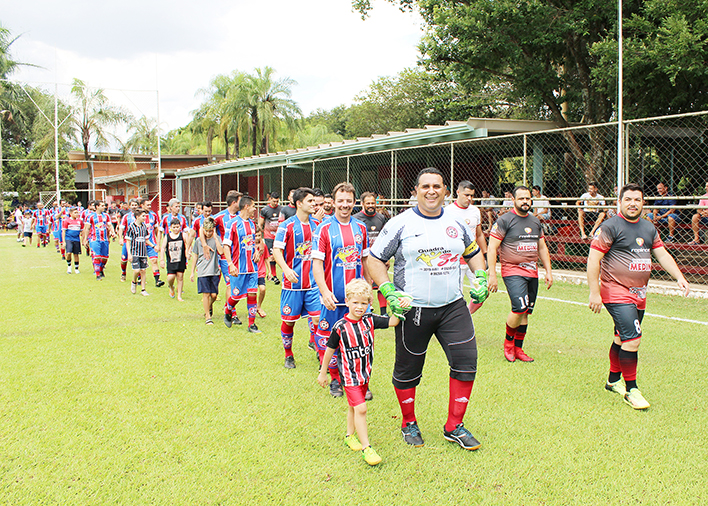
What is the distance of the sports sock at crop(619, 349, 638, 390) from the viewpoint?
4.66 meters

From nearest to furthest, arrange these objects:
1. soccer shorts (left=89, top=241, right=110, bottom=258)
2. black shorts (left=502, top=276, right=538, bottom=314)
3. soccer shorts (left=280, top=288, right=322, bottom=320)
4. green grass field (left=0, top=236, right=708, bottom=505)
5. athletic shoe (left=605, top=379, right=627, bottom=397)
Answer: green grass field (left=0, top=236, right=708, bottom=505) → athletic shoe (left=605, top=379, right=627, bottom=397) → soccer shorts (left=280, top=288, right=322, bottom=320) → black shorts (left=502, top=276, right=538, bottom=314) → soccer shorts (left=89, top=241, right=110, bottom=258)

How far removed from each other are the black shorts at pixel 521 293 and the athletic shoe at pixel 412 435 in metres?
2.42

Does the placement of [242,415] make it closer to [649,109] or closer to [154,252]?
[154,252]

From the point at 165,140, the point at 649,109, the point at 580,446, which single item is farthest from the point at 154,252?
the point at 165,140

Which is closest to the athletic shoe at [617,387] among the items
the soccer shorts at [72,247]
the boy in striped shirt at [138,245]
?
the boy in striped shirt at [138,245]

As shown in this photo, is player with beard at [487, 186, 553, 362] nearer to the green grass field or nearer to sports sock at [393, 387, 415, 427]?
the green grass field

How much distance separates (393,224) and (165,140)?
202 feet

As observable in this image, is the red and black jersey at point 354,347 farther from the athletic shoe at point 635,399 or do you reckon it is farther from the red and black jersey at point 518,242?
the red and black jersey at point 518,242

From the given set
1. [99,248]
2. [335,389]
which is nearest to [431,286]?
[335,389]

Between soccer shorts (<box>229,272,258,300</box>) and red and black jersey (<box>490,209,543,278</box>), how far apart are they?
3.38 meters

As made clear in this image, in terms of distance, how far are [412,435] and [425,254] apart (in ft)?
4.25

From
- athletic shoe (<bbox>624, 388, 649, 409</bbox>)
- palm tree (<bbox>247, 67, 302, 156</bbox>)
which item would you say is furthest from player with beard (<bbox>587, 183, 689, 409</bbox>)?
palm tree (<bbox>247, 67, 302, 156</bbox>)

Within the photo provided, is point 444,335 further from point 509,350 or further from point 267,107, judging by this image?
point 267,107

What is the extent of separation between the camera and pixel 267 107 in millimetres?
36156
